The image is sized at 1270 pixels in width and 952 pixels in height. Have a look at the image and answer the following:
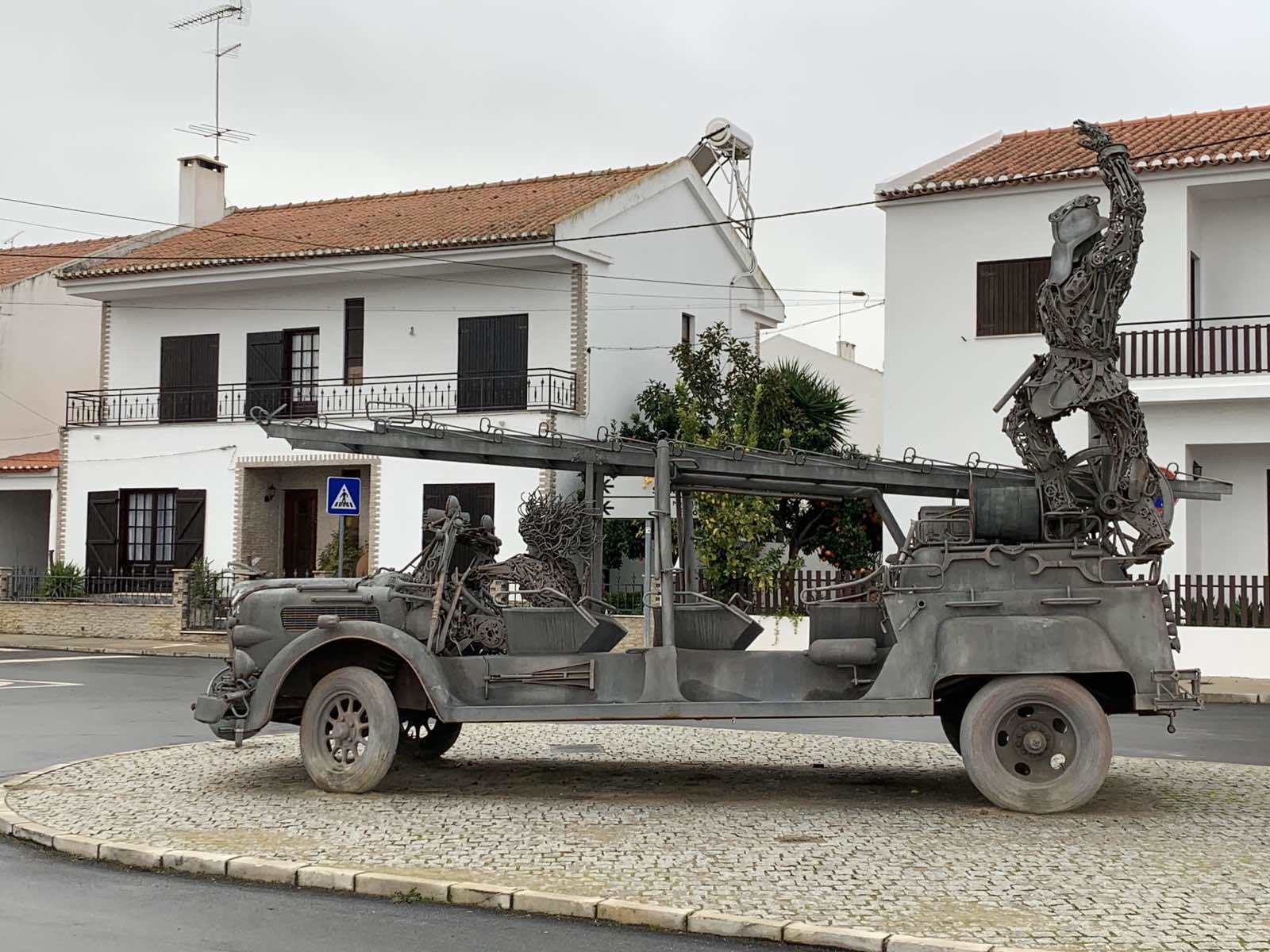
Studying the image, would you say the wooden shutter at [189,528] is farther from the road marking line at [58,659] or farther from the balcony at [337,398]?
the road marking line at [58,659]

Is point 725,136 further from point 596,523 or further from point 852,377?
point 596,523

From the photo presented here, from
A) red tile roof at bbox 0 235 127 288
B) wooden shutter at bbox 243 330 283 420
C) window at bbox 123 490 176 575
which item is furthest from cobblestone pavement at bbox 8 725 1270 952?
red tile roof at bbox 0 235 127 288

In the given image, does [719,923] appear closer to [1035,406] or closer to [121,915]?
[121,915]

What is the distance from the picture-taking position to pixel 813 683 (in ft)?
32.0

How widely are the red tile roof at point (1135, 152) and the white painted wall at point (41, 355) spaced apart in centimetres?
2229

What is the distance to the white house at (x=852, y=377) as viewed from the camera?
138 feet

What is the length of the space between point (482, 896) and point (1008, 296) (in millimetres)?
19191

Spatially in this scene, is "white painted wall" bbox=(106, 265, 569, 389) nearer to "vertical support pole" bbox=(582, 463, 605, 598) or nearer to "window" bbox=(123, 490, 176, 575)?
"window" bbox=(123, 490, 176, 575)

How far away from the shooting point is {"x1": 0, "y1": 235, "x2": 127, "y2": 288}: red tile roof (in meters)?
37.9

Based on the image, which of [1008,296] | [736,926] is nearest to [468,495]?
[1008,296]

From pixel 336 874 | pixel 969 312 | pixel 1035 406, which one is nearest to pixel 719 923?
pixel 336 874

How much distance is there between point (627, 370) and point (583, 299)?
7.23 ft

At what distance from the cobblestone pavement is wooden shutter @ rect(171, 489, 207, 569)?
19.1 meters

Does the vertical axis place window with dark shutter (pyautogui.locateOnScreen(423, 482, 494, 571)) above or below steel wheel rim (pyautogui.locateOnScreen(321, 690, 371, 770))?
above
